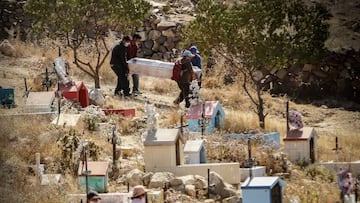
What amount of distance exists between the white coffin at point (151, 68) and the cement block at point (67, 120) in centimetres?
339

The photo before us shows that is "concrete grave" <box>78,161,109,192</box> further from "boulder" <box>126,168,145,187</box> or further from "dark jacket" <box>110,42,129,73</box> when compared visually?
"dark jacket" <box>110,42,129,73</box>

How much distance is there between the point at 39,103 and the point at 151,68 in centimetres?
Answer: 351

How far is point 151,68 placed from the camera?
15.6 metres

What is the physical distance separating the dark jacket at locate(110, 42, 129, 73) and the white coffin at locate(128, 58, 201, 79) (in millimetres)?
141

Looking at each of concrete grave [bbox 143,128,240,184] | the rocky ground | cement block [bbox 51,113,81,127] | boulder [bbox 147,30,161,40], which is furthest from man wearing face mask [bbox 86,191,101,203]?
boulder [bbox 147,30,161,40]

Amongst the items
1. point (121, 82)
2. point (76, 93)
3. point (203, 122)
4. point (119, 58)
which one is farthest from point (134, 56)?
point (203, 122)

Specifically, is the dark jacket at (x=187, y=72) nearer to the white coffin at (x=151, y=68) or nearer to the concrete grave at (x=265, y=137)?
the white coffin at (x=151, y=68)

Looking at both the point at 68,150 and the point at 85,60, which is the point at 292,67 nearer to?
the point at 85,60

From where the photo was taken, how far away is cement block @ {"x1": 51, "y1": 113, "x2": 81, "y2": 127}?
38.8 ft

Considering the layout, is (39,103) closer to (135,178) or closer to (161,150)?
(161,150)

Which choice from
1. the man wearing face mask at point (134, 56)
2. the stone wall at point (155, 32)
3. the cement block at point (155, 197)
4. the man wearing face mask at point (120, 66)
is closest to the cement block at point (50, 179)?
the cement block at point (155, 197)

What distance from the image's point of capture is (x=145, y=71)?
51.6ft

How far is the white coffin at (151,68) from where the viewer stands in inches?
608

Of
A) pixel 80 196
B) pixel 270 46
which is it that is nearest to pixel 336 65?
pixel 270 46
